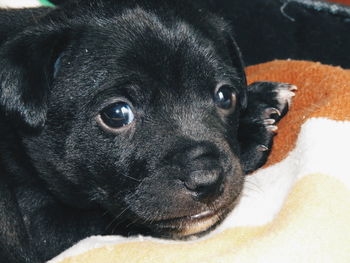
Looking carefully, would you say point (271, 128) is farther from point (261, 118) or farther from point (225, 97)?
point (225, 97)

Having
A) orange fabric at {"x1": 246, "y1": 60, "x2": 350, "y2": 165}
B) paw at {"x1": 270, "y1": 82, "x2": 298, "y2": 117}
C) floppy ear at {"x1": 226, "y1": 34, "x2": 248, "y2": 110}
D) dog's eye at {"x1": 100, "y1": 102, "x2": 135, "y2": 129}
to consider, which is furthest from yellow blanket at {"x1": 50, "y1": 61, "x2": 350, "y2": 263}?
dog's eye at {"x1": 100, "y1": 102, "x2": 135, "y2": 129}

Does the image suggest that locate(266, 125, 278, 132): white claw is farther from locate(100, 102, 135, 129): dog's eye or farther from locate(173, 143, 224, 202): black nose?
locate(100, 102, 135, 129): dog's eye

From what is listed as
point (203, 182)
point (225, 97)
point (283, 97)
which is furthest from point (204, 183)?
point (283, 97)

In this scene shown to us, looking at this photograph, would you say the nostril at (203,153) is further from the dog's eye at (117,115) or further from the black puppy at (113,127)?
the dog's eye at (117,115)

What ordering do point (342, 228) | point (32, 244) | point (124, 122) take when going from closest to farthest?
point (342, 228), point (124, 122), point (32, 244)

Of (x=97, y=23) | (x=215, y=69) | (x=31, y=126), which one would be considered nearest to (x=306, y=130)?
(x=215, y=69)

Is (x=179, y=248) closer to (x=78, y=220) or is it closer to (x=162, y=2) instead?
(x=78, y=220)

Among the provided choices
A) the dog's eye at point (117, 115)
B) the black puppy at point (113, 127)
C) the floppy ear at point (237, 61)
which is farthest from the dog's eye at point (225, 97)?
Answer: the dog's eye at point (117, 115)
